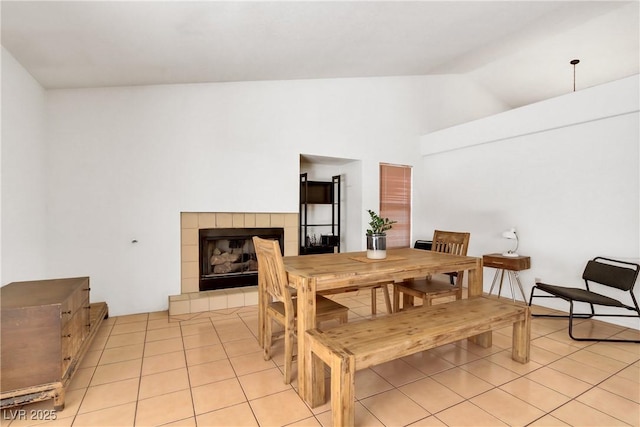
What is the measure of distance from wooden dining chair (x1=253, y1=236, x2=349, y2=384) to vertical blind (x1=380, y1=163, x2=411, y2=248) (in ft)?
9.13

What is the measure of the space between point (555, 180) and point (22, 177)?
5168mm

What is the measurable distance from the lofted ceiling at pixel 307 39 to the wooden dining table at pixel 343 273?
73.4 inches

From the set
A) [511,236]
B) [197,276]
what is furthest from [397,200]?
[197,276]

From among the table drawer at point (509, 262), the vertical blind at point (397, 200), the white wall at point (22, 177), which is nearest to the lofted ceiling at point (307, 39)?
the white wall at point (22, 177)

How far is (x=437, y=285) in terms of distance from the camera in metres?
2.88

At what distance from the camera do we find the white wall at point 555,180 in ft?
9.99

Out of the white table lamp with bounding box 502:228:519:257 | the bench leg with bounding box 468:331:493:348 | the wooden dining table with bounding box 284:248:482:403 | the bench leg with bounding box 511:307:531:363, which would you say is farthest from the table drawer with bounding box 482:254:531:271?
the bench leg with bounding box 511:307:531:363

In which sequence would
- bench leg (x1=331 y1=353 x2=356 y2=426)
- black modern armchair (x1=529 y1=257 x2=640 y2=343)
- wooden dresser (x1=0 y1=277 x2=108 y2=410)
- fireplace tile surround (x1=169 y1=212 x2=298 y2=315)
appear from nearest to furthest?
bench leg (x1=331 y1=353 x2=356 y2=426) < wooden dresser (x1=0 y1=277 x2=108 y2=410) < black modern armchair (x1=529 y1=257 x2=640 y2=343) < fireplace tile surround (x1=169 y1=212 x2=298 y2=315)

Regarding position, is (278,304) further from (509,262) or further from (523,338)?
(509,262)

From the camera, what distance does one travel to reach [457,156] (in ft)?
15.4

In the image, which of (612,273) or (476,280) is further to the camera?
(612,273)

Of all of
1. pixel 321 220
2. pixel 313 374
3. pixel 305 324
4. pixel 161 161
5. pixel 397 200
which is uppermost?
pixel 161 161

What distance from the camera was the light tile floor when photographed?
168cm

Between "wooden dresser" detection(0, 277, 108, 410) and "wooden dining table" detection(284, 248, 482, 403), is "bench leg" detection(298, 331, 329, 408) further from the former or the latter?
"wooden dresser" detection(0, 277, 108, 410)
